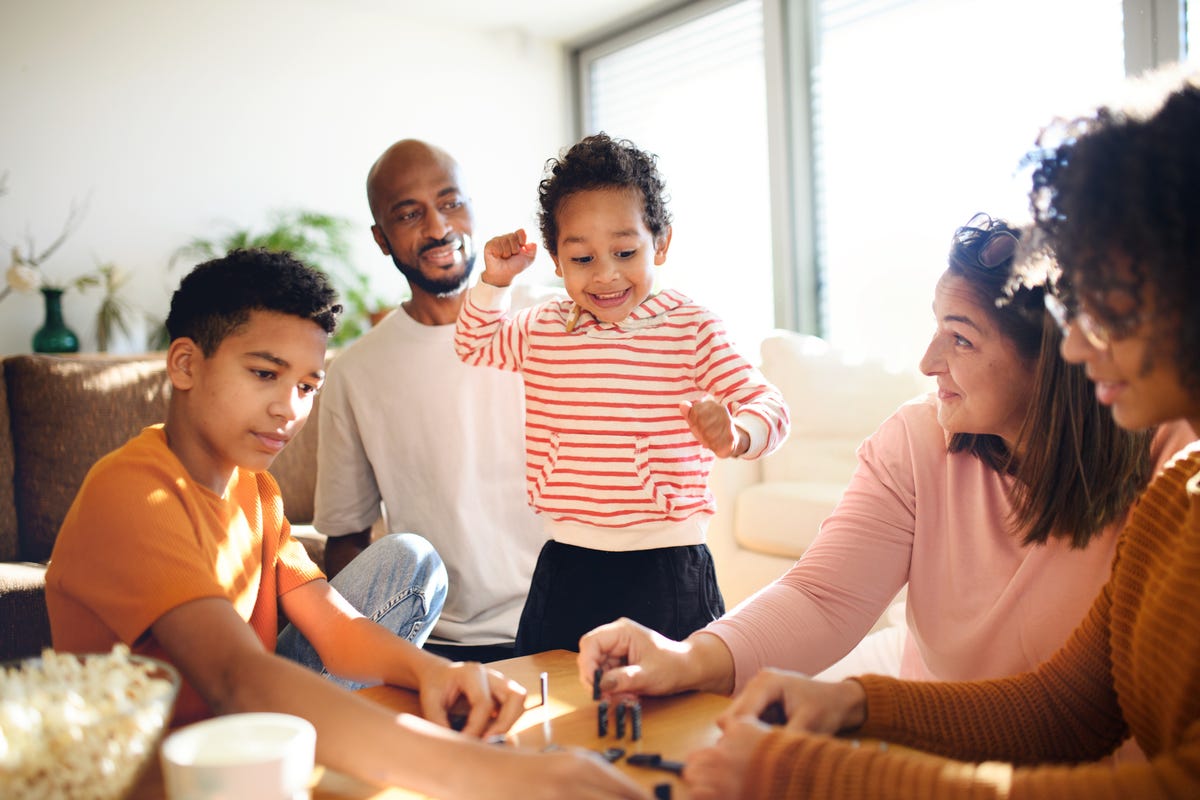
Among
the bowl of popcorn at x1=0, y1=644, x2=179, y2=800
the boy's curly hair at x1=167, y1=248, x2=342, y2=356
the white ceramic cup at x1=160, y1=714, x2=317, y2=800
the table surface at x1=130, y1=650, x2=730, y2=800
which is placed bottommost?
the table surface at x1=130, y1=650, x2=730, y2=800

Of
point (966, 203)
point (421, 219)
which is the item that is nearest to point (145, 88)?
point (421, 219)

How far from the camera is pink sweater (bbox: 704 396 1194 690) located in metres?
1.26

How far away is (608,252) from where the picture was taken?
161cm

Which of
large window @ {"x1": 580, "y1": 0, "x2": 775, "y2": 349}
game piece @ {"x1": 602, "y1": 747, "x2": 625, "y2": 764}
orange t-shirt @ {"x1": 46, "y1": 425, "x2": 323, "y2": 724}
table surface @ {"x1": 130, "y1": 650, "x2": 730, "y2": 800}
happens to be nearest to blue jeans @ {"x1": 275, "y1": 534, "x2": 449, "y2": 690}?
orange t-shirt @ {"x1": 46, "y1": 425, "x2": 323, "y2": 724}

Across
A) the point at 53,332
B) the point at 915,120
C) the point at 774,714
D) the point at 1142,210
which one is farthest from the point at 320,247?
the point at 1142,210

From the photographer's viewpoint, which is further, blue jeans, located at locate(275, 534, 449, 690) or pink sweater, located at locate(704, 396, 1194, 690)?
blue jeans, located at locate(275, 534, 449, 690)

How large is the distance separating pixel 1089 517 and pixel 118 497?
1181mm

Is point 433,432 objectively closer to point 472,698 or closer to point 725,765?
point 472,698

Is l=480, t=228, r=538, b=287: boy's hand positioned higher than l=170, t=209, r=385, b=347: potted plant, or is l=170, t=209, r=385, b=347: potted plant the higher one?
l=170, t=209, r=385, b=347: potted plant

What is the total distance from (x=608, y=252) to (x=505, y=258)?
23 centimetres

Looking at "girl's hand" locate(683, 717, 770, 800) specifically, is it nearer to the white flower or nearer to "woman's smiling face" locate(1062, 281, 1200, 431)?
"woman's smiling face" locate(1062, 281, 1200, 431)

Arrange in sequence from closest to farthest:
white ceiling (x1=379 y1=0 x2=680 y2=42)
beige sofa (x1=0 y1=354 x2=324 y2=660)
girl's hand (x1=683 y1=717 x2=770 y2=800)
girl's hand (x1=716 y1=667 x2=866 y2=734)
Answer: girl's hand (x1=683 y1=717 x2=770 y2=800)
girl's hand (x1=716 y1=667 x2=866 y2=734)
beige sofa (x1=0 y1=354 x2=324 y2=660)
white ceiling (x1=379 y1=0 x2=680 y2=42)

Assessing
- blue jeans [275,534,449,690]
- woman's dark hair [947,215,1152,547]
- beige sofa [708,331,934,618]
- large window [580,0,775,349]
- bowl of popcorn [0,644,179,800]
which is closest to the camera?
bowl of popcorn [0,644,179,800]

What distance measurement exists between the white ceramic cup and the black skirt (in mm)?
846
